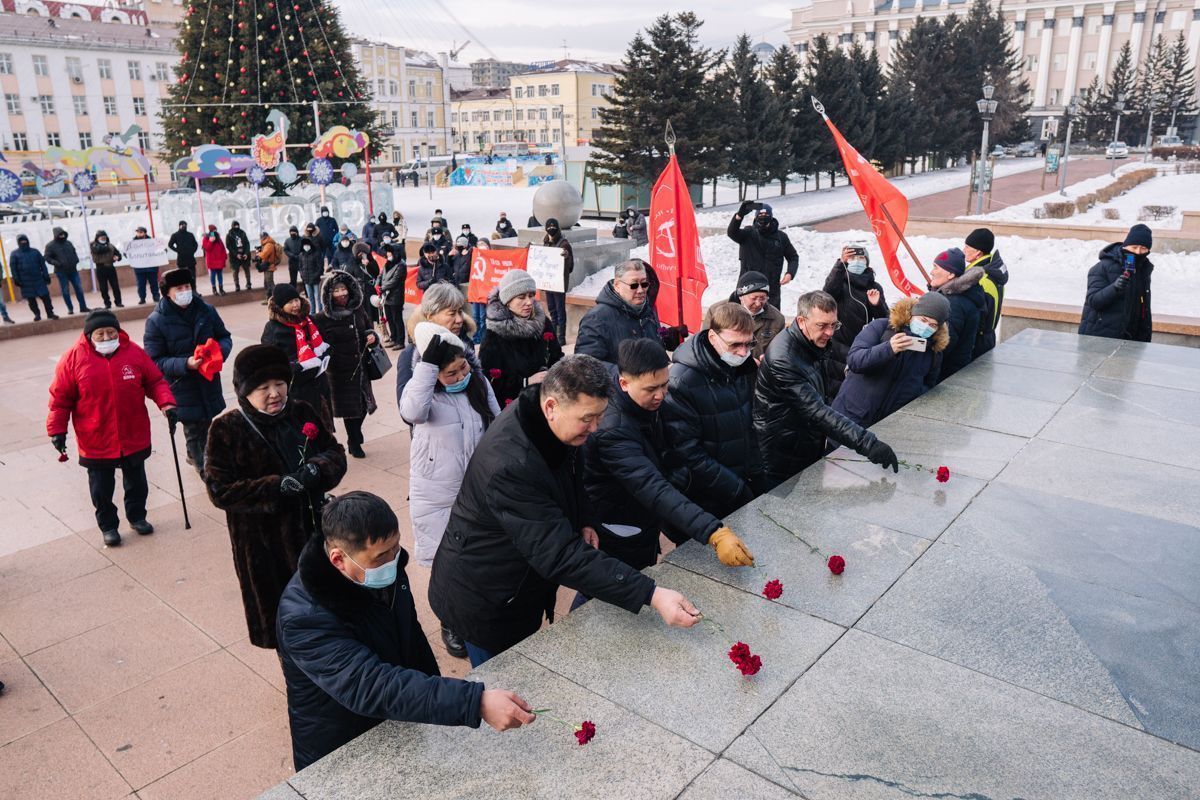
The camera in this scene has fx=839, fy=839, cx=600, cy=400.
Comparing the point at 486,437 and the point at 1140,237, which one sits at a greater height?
the point at 1140,237

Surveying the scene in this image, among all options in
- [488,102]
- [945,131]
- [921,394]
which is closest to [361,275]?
[921,394]

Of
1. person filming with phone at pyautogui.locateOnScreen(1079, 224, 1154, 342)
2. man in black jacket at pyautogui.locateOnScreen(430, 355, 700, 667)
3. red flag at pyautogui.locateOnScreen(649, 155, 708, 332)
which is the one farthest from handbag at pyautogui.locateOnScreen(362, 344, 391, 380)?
person filming with phone at pyautogui.locateOnScreen(1079, 224, 1154, 342)

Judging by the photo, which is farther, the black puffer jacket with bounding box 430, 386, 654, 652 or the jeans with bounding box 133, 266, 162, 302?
Answer: the jeans with bounding box 133, 266, 162, 302

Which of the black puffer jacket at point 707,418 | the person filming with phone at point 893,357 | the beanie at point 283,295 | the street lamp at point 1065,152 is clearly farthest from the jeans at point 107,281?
the street lamp at point 1065,152

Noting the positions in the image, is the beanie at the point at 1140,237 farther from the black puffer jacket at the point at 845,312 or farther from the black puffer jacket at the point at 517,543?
the black puffer jacket at the point at 517,543

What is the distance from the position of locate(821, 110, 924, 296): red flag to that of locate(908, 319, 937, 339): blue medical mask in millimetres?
2728

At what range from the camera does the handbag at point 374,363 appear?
24.5ft

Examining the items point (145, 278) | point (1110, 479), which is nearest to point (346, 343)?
point (1110, 479)

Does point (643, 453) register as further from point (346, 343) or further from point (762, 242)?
point (762, 242)

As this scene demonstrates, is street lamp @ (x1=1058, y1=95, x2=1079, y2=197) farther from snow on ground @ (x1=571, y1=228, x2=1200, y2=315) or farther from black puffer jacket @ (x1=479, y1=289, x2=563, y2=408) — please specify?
black puffer jacket @ (x1=479, y1=289, x2=563, y2=408)

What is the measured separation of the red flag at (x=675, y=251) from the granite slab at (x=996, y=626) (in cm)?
476

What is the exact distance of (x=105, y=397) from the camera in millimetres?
5578

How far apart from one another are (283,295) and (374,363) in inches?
57.7

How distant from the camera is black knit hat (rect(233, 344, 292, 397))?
149 inches
